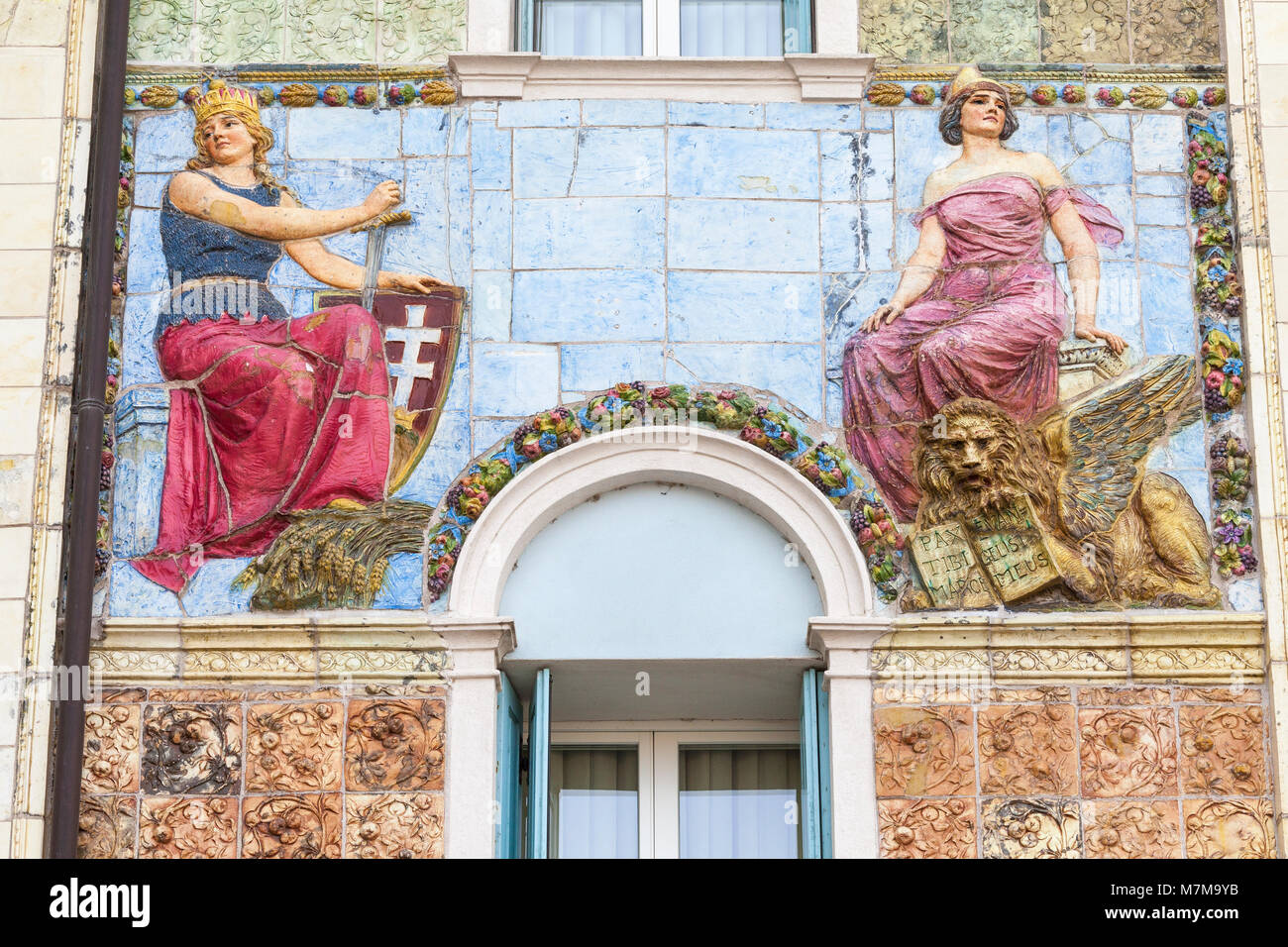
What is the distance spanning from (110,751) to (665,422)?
117 inches

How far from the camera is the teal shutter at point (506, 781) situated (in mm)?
10445

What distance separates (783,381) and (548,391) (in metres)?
1.12

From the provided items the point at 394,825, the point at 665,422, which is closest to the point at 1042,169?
the point at 665,422

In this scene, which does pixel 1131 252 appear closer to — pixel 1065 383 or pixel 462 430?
pixel 1065 383

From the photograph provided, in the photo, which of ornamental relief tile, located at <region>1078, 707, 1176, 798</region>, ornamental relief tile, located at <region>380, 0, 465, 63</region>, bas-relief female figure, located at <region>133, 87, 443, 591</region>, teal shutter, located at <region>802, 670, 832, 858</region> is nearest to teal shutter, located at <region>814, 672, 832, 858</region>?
teal shutter, located at <region>802, 670, 832, 858</region>

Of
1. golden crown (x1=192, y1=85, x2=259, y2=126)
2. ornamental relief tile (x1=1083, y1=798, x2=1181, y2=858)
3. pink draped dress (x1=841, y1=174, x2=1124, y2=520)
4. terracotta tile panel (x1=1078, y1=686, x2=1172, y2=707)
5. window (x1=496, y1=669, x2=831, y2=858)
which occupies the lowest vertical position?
ornamental relief tile (x1=1083, y1=798, x2=1181, y2=858)

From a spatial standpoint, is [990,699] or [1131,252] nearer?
[990,699]

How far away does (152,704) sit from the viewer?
10.5 m

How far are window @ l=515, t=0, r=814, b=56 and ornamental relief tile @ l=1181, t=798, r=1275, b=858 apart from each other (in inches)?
170

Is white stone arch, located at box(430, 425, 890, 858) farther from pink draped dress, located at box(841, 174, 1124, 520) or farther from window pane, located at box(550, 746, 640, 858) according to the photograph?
window pane, located at box(550, 746, 640, 858)

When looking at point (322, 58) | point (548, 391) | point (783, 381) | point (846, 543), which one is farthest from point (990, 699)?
point (322, 58)

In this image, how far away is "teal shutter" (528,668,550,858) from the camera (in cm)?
1050

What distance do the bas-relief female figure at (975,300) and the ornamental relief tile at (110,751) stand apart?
11.8 feet

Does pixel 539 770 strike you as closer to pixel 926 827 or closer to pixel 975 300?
pixel 926 827
